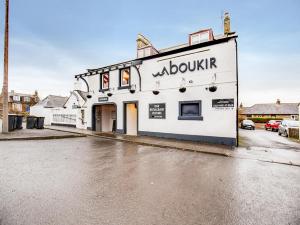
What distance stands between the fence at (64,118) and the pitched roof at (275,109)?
48.5 meters

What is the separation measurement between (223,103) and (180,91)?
3011 millimetres

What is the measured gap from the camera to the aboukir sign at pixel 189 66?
10.3m

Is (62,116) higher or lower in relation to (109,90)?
lower

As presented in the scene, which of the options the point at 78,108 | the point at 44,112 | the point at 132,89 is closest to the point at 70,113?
the point at 78,108

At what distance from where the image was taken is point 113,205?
3002 millimetres

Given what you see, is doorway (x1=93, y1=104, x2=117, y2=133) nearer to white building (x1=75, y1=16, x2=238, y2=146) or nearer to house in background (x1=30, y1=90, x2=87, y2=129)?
white building (x1=75, y1=16, x2=238, y2=146)

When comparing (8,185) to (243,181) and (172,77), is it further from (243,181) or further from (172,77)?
(172,77)

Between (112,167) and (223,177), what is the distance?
11.6 feet

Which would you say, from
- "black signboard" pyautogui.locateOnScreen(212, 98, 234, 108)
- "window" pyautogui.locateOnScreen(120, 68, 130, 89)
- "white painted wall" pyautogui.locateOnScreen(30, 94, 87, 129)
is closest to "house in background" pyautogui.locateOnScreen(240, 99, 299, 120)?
"black signboard" pyautogui.locateOnScreen(212, 98, 234, 108)

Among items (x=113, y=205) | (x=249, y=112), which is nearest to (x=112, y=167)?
(x=113, y=205)

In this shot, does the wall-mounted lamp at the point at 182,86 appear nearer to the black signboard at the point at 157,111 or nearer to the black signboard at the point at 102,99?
the black signboard at the point at 157,111

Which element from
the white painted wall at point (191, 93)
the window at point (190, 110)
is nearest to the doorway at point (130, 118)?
the white painted wall at point (191, 93)

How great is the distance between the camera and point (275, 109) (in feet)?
167

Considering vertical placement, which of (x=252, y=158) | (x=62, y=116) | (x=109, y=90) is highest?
Result: (x=109, y=90)
